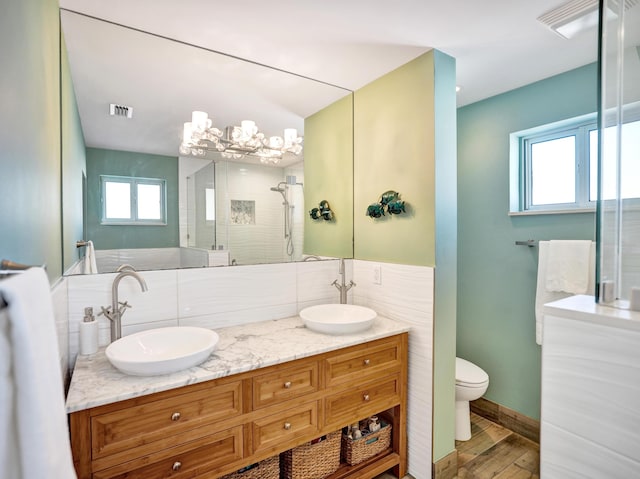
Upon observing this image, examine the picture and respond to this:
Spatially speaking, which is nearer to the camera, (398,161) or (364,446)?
(364,446)

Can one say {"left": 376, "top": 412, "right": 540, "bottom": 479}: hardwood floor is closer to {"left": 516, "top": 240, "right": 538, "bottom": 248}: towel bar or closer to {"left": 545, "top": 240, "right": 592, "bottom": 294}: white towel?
{"left": 545, "top": 240, "right": 592, "bottom": 294}: white towel

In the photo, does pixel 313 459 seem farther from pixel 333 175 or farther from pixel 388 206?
pixel 333 175

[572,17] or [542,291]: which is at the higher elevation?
[572,17]

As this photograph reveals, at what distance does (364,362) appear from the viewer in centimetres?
180

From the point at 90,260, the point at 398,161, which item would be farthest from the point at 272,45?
A: the point at 90,260

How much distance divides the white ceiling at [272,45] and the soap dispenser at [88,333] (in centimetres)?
85

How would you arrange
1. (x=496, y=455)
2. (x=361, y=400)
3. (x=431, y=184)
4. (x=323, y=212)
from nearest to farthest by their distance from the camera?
(x=361, y=400), (x=431, y=184), (x=496, y=455), (x=323, y=212)

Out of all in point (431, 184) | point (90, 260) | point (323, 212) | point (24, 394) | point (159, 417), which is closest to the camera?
point (24, 394)

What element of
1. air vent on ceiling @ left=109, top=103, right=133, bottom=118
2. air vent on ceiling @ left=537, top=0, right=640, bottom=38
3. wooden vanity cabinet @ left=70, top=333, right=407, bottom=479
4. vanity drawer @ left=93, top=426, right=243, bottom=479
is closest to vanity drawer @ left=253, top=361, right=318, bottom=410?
wooden vanity cabinet @ left=70, top=333, right=407, bottom=479

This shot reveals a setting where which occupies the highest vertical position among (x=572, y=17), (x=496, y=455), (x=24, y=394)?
(x=572, y=17)

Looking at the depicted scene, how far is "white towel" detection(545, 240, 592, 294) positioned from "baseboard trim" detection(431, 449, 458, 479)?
1.18 meters

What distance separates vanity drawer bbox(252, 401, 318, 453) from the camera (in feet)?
4.85

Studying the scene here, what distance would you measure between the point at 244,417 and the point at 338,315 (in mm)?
929

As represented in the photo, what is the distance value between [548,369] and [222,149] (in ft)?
6.20
